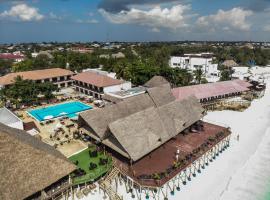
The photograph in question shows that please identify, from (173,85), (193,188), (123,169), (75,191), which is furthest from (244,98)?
(75,191)

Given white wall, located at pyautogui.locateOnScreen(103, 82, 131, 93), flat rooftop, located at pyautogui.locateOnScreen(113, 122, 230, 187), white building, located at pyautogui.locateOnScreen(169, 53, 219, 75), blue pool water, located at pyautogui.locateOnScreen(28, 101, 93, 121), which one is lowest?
blue pool water, located at pyautogui.locateOnScreen(28, 101, 93, 121)

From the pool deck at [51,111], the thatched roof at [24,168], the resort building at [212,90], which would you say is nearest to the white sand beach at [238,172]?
the thatched roof at [24,168]

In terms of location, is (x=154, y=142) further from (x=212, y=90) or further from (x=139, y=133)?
(x=212, y=90)

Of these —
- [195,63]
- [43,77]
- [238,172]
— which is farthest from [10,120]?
[195,63]

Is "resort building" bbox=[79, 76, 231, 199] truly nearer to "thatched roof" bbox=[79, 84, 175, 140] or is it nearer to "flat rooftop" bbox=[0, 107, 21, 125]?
"thatched roof" bbox=[79, 84, 175, 140]

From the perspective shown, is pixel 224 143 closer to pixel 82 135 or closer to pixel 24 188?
pixel 82 135

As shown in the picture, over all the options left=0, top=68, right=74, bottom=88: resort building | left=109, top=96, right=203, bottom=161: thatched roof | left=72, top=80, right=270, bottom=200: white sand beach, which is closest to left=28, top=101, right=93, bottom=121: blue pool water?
left=0, top=68, right=74, bottom=88: resort building

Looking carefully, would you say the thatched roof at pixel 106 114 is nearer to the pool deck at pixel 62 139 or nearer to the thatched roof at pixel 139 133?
the thatched roof at pixel 139 133
